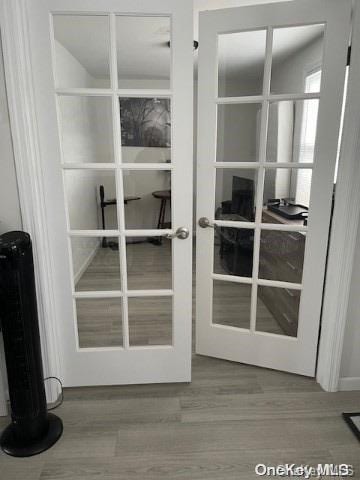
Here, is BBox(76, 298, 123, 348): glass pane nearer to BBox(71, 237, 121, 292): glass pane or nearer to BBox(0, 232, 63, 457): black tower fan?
BBox(71, 237, 121, 292): glass pane

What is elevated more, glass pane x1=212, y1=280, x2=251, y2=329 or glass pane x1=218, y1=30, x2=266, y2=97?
glass pane x1=218, y1=30, x2=266, y2=97

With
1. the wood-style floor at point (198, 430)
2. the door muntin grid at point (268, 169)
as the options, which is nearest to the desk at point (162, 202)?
the door muntin grid at point (268, 169)

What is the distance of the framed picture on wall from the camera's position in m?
1.65

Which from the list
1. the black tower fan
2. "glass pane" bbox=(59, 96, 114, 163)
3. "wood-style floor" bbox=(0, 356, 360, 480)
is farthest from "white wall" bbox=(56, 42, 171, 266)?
"wood-style floor" bbox=(0, 356, 360, 480)

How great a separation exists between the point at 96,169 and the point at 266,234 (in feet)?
3.44

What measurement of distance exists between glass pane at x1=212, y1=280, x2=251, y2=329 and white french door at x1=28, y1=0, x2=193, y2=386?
342 mm

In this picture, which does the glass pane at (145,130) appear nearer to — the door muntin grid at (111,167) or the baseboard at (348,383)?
the door muntin grid at (111,167)

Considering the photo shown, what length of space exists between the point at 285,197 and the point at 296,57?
0.75m

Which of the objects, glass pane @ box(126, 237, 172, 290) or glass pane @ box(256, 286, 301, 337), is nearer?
glass pane @ box(126, 237, 172, 290)

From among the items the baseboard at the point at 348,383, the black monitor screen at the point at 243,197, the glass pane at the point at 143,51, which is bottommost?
the baseboard at the point at 348,383

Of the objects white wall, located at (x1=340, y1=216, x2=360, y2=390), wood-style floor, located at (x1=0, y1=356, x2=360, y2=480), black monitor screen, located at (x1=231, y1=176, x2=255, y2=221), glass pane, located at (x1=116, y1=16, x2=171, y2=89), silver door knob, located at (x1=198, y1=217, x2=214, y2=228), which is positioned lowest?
wood-style floor, located at (x1=0, y1=356, x2=360, y2=480)

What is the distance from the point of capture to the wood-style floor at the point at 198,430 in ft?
4.80

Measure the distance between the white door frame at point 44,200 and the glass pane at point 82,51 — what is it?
15cm

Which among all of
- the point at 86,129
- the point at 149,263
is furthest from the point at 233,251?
the point at 86,129
